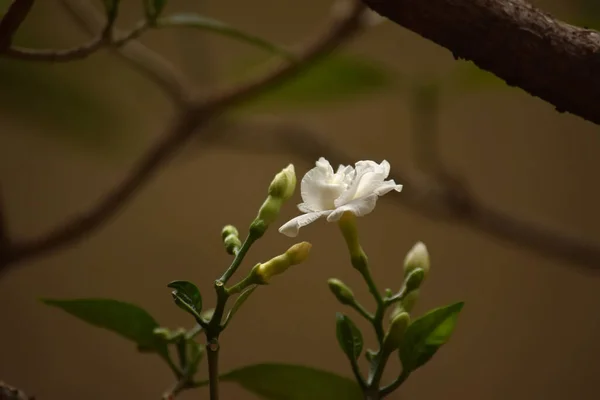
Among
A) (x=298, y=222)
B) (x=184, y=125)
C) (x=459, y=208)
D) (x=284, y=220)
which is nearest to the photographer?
(x=298, y=222)

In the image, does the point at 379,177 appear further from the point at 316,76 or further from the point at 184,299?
the point at 316,76

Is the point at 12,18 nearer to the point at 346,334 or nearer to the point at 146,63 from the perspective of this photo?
the point at 346,334

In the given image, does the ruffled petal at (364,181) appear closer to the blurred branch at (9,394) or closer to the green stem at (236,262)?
the green stem at (236,262)

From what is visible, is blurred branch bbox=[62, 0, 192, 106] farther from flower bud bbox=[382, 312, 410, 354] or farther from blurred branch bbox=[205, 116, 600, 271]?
flower bud bbox=[382, 312, 410, 354]

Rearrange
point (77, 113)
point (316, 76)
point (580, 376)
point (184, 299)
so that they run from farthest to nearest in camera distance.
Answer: point (580, 376) → point (77, 113) → point (316, 76) → point (184, 299)

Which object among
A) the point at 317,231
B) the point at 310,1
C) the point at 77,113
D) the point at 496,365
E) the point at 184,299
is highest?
the point at 184,299

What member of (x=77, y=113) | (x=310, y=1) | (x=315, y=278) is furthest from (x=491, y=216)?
(x=310, y=1)

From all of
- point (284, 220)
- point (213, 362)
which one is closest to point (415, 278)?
point (213, 362)
